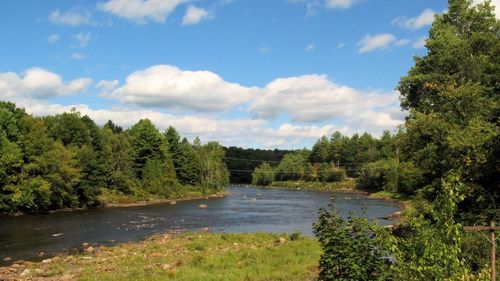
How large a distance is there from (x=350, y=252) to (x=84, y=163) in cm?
6566

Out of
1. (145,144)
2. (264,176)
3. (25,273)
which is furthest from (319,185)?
(25,273)

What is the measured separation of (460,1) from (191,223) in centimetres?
3486

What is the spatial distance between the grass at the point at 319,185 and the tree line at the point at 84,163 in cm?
4191

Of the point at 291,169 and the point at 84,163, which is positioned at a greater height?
the point at 84,163

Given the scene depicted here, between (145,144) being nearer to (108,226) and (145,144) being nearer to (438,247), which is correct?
(108,226)

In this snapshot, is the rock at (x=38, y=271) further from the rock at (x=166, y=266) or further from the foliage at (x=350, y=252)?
the foliage at (x=350, y=252)

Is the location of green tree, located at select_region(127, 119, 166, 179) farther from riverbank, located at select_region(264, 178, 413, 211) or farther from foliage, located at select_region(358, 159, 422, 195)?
riverbank, located at select_region(264, 178, 413, 211)

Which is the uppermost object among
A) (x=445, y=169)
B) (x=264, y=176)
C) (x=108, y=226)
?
(x=445, y=169)

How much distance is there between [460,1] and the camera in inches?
1264

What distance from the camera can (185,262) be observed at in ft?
86.5

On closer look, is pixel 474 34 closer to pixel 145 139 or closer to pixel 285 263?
pixel 285 263

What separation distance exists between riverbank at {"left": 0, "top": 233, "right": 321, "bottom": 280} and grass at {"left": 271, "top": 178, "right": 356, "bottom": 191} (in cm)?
10869

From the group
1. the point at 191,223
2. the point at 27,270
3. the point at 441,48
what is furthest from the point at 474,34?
the point at 191,223

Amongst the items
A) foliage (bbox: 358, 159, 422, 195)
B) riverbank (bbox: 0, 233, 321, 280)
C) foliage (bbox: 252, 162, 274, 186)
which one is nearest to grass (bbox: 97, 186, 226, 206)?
foliage (bbox: 358, 159, 422, 195)
